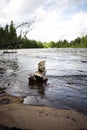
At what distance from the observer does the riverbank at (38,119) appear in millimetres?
7413

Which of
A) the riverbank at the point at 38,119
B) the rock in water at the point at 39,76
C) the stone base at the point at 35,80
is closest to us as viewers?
the riverbank at the point at 38,119

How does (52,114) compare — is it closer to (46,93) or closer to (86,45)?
(46,93)

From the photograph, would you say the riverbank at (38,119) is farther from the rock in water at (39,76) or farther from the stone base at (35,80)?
the stone base at (35,80)

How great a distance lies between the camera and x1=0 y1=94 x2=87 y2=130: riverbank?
7.41 metres

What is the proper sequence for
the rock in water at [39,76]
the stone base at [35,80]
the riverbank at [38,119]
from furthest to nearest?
the stone base at [35,80] < the rock in water at [39,76] < the riverbank at [38,119]

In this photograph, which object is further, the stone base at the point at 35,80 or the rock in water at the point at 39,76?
the stone base at the point at 35,80

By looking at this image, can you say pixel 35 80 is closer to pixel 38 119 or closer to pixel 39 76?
pixel 39 76

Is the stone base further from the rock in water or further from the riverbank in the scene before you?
the riverbank

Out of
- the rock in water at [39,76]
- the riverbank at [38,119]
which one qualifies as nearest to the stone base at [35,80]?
the rock in water at [39,76]

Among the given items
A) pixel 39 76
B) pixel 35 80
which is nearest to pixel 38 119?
pixel 39 76

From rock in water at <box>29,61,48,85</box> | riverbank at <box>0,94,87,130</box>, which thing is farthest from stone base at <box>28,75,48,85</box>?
riverbank at <box>0,94,87,130</box>

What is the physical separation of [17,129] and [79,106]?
4467 millimetres

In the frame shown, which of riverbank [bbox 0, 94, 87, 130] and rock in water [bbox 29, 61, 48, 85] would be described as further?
rock in water [bbox 29, 61, 48, 85]

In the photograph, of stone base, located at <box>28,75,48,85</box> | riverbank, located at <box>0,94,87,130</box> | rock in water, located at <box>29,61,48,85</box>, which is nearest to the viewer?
riverbank, located at <box>0,94,87,130</box>
